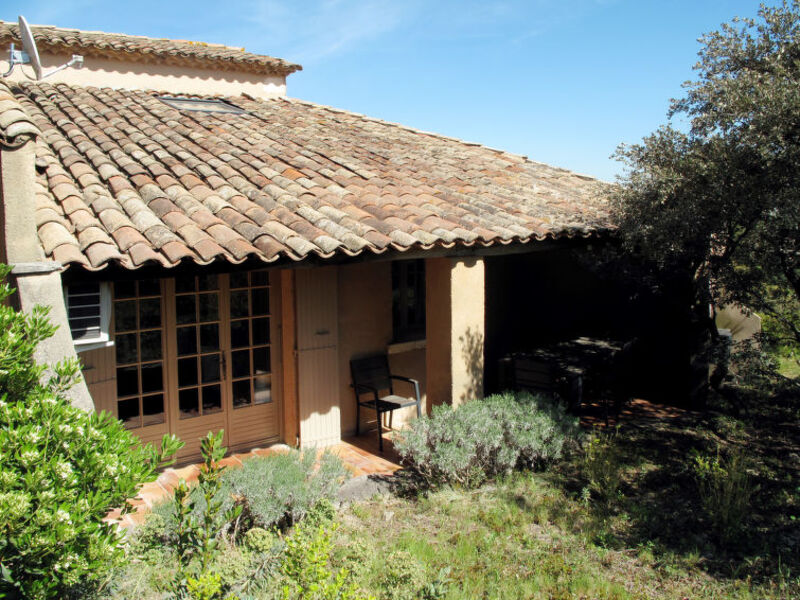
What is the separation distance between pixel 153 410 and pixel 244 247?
2.60 metres

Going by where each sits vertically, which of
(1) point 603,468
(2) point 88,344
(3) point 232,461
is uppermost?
(2) point 88,344

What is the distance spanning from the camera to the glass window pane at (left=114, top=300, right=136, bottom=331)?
255 inches

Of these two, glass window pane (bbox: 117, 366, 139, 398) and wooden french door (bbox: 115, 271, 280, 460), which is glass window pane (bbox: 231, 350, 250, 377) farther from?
glass window pane (bbox: 117, 366, 139, 398)

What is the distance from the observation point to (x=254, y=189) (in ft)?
22.8

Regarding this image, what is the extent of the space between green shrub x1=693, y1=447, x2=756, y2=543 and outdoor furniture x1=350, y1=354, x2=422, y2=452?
331 cm

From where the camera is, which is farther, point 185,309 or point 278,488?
point 185,309

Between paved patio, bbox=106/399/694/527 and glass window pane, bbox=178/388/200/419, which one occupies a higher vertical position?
glass window pane, bbox=178/388/200/419

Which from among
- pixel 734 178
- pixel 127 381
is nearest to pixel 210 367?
pixel 127 381

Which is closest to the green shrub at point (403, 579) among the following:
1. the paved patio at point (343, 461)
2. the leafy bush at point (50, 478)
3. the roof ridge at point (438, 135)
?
the leafy bush at point (50, 478)

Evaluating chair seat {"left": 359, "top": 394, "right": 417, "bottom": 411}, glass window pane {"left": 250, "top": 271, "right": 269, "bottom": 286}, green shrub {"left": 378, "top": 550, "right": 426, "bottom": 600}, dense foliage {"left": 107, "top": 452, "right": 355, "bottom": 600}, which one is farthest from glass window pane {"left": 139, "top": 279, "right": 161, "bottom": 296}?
green shrub {"left": 378, "top": 550, "right": 426, "bottom": 600}

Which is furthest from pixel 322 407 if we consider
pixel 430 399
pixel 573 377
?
pixel 573 377

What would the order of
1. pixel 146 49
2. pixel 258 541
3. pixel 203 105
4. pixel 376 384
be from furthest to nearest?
1. pixel 146 49
2. pixel 203 105
3. pixel 376 384
4. pixel 258 541

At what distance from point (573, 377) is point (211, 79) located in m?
9.32

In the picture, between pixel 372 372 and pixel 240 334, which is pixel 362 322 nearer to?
pixel 372 372
